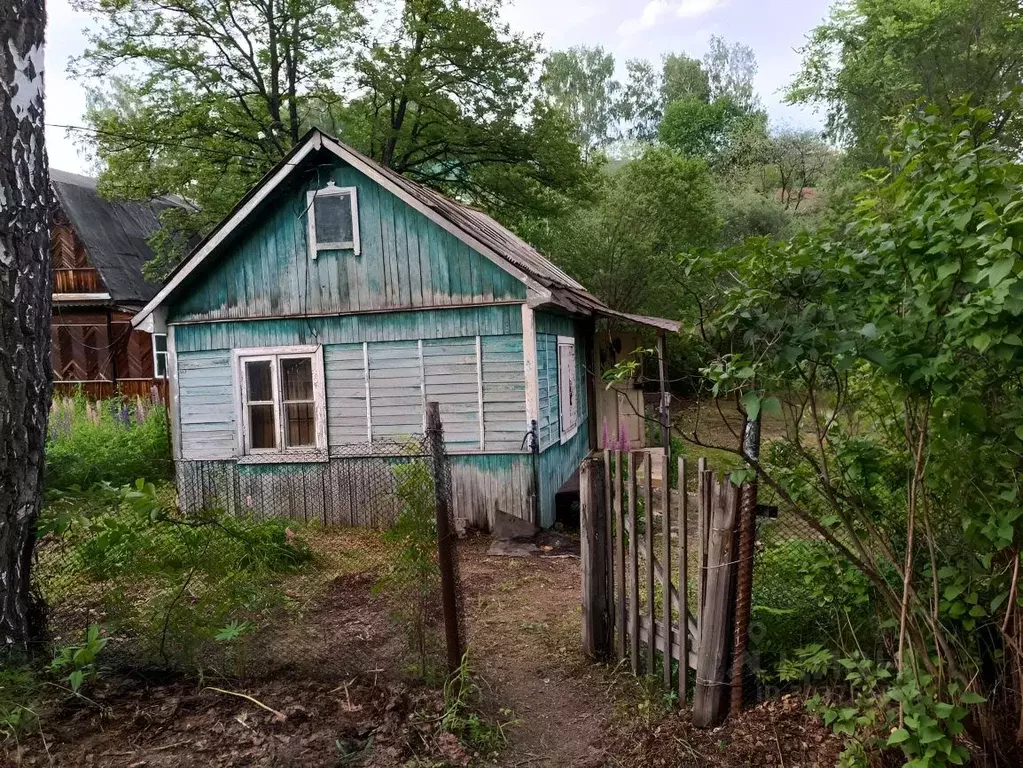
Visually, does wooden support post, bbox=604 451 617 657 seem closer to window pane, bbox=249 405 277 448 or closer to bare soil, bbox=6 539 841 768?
bare soil, bbox=6 539 841 768

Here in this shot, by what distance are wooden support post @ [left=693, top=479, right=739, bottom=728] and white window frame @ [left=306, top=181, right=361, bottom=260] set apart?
702 centimetres

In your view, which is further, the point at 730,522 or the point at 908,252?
the point at 730,522

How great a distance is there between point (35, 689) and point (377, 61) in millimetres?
16609

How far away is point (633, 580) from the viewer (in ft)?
14.1

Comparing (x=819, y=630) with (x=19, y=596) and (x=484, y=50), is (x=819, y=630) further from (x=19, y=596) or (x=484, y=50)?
(x=484, y=50)

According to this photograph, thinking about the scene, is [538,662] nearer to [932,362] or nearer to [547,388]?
[932,362]

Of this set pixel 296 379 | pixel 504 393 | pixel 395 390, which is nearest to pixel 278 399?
pixel 296 379

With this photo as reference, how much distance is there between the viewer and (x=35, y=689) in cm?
364

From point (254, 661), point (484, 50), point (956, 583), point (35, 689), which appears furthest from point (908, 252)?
point (484, 50)

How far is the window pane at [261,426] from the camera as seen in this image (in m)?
9.94

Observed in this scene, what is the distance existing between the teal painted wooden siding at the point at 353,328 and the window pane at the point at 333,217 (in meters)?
1.13

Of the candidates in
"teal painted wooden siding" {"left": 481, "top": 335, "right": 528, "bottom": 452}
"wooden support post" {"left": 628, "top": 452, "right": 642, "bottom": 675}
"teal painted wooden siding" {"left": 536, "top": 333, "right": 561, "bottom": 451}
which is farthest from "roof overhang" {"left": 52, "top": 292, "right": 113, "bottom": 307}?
"wooden support post" {"left": 628, "top": 452, "right": 642, "bottom": 675}

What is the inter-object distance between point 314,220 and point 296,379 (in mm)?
2319

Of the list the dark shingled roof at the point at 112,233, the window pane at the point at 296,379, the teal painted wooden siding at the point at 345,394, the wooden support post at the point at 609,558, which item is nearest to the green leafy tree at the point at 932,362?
the wooden support post at the point at 609,558
